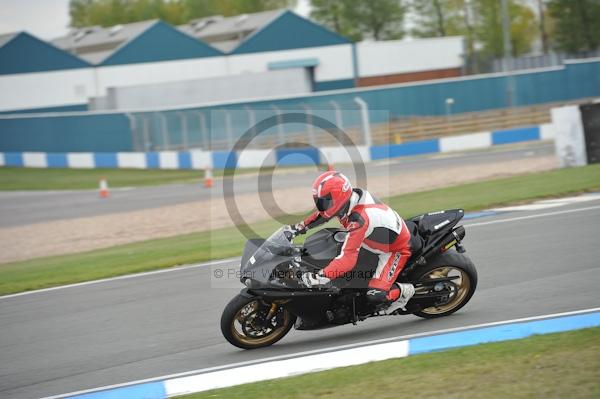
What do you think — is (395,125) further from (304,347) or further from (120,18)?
(120,18)

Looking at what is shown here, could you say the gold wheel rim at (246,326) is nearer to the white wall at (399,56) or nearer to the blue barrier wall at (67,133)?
the blue barrier wall at (67,133)

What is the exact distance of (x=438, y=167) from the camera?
27328mm

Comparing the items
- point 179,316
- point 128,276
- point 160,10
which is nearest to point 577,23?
point 160,10

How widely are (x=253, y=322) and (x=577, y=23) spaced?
2435 inches

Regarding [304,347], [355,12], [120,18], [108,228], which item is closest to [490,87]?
[108,228]

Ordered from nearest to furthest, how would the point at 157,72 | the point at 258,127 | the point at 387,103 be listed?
the point at 258,127, the point at 387,103, the point at 157,72

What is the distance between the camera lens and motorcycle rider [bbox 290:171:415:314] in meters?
7.64

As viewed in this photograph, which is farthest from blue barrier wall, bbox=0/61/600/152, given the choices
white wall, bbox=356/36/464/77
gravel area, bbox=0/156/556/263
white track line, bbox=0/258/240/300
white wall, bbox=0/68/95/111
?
white track line, bbox=0/258/240/300

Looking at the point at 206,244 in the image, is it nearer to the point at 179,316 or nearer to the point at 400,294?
the point at 179,316

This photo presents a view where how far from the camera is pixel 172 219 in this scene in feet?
65.9

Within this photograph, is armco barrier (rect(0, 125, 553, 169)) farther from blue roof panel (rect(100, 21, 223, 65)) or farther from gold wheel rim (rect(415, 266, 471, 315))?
gold wheel rim (rect(415, 266, 471, 315))

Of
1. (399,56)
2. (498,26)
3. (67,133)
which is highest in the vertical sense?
(498,26)

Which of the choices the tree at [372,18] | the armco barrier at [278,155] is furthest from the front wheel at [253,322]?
the tree at [372,18]

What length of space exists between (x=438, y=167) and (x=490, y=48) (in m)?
51.4
